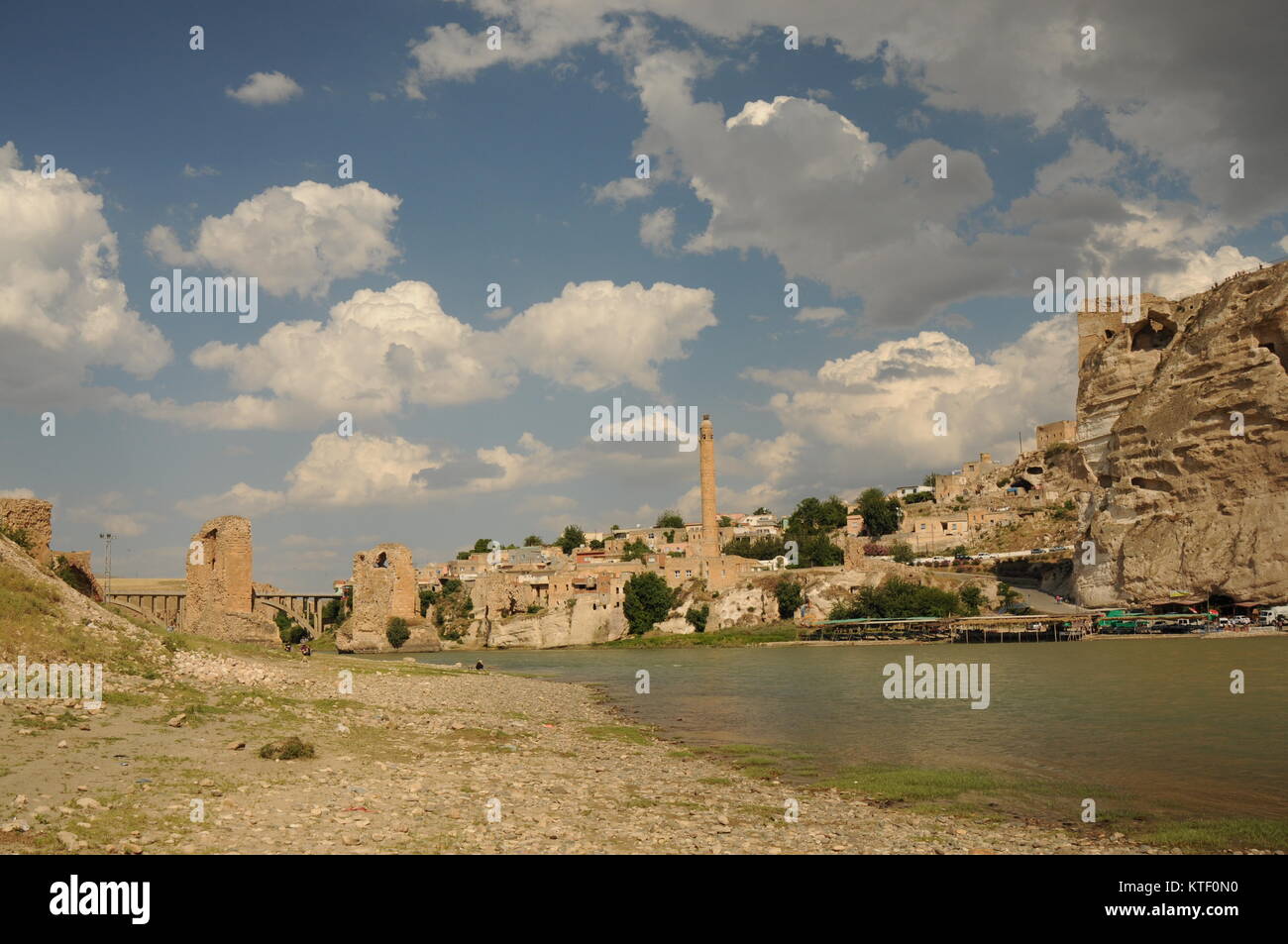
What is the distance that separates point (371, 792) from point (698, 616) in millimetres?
81929

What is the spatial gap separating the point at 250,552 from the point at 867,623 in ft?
180

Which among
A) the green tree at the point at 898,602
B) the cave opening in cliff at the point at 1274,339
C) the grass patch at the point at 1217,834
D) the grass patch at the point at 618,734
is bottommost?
the green tree at the point at 898,602

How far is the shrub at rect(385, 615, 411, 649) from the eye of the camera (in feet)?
297

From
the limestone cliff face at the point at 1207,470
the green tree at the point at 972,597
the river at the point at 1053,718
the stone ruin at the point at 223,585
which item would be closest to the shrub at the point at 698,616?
the green tree at the point at 972,597

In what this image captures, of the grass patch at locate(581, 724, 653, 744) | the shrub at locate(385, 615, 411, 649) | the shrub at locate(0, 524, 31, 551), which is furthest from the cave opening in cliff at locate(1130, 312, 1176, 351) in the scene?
the shrub at locate(0, 524, 31, 551)

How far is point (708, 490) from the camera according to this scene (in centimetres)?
11694

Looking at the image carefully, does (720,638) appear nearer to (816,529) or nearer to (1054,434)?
(816,529)

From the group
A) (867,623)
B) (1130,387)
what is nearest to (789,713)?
(867,623)

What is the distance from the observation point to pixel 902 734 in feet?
83.5

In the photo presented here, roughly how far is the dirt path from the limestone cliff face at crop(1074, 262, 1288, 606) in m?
63.9

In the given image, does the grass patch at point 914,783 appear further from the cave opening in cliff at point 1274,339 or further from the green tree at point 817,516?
the green tree at point 817,516

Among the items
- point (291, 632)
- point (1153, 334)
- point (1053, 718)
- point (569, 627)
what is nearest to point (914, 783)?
point (1053, 718)

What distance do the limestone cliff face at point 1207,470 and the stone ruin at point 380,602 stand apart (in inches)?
2575

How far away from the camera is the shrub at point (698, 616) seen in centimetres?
9369
